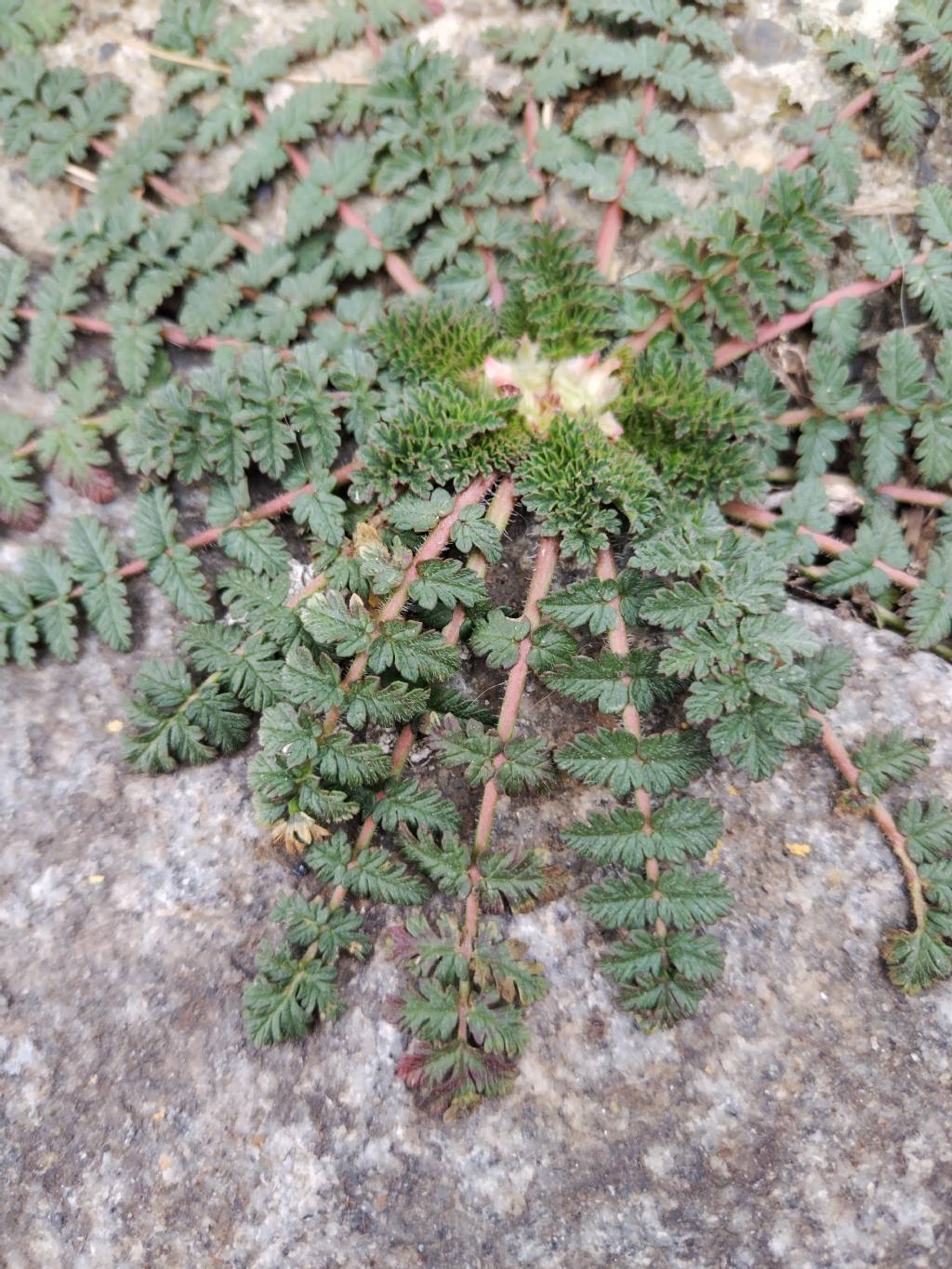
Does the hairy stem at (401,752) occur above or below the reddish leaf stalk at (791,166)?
below

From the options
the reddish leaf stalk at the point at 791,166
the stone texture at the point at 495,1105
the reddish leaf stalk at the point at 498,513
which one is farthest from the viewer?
the reddish leaf stalk at the point at 791,166

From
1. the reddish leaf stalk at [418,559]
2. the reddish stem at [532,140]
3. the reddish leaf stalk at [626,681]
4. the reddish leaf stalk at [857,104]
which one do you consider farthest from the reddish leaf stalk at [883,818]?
the reddish stem at [532,140]

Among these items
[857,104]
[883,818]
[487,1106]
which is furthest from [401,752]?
[857,104]

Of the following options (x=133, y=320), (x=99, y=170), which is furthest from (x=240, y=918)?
(x=99, y=170)

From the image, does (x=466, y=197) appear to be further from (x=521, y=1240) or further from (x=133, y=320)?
(x=521, y=1240)

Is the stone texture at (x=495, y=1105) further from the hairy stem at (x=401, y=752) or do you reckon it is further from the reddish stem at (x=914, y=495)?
the reddish stem at (x=914, y=495)

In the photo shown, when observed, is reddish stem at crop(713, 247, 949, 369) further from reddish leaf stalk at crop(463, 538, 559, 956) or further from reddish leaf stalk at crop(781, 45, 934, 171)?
reddish leaf stalk at crop(463, 538, 559, 956)
